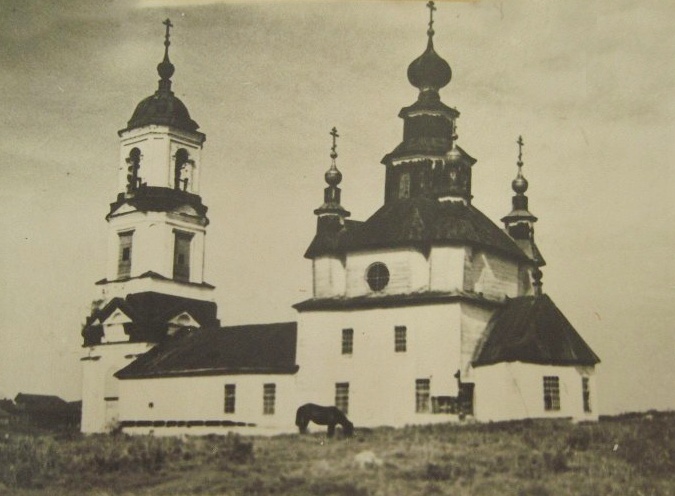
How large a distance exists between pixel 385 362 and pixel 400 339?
0.46 metres

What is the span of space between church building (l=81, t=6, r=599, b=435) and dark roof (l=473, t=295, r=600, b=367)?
25mm

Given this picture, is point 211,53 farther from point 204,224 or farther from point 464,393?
point 204,224

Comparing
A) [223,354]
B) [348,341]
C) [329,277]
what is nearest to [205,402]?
[223,354]

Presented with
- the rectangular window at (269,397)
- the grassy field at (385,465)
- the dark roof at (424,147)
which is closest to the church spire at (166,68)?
the grassy field at (385,465)

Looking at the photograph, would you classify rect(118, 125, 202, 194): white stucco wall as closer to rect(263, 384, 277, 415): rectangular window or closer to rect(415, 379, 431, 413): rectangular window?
rect(263, 384, 277, 415): rectangular window

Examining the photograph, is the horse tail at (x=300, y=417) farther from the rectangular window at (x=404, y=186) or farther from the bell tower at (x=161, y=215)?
the bell tower at (x=161, y=215)

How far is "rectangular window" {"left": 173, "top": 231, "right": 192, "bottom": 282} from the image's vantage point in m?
22.0

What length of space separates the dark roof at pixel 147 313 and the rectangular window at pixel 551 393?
8161 mm

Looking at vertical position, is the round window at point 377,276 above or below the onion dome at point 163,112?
below

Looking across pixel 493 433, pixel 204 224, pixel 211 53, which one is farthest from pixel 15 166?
pixel 204 224

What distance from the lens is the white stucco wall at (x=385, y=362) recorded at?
56.3 ft

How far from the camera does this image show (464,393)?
1714 cm

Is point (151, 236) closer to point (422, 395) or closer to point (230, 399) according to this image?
point (230, 399)

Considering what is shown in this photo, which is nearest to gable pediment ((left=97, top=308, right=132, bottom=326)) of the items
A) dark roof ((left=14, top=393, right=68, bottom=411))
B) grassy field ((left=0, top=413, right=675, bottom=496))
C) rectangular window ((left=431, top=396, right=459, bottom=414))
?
dark roof ((left=14, top=393, right=68, bottom=411))
